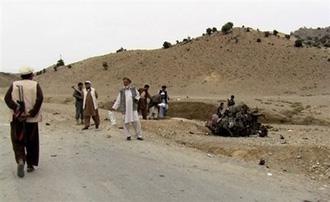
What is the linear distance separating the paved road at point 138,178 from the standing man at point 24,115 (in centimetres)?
42

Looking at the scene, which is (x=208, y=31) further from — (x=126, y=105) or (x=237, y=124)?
(x=126, y=105)

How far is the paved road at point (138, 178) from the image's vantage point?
951 cm

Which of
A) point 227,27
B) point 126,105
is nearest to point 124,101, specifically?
point 126,105

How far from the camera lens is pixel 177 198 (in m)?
9.39

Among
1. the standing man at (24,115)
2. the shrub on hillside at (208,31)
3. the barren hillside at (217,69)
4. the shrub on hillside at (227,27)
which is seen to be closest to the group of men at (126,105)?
the standing man at (24,115)

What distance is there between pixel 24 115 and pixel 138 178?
225 centimetres

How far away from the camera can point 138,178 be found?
10.8 metres

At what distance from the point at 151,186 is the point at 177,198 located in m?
0.90

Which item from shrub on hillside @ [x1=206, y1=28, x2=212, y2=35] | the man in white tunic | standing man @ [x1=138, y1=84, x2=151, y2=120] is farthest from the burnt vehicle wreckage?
→ shrub on hillside @ [x1=206, y1=28, x2=212, y2=35]

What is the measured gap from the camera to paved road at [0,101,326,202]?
9.51m

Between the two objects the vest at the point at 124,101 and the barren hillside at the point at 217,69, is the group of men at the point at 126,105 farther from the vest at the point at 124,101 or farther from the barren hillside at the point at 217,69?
the barren hillside at the point at 217,69

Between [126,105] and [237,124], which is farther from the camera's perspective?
[237,124]

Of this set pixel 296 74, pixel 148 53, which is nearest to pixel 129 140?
pixel 296 74

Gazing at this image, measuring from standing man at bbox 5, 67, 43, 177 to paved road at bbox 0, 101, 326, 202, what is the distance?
16.7 inches
